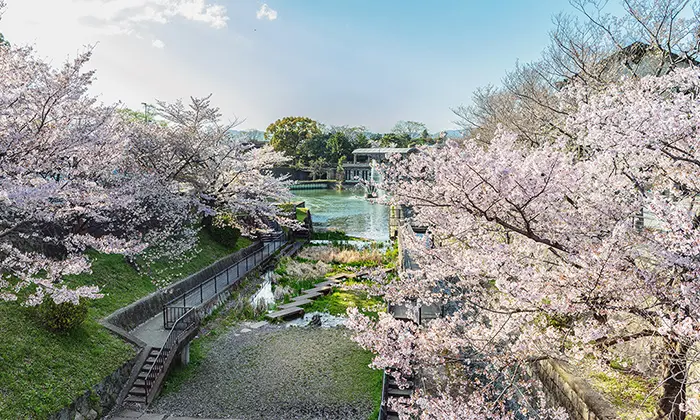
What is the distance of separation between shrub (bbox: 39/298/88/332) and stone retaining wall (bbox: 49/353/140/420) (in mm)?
1221

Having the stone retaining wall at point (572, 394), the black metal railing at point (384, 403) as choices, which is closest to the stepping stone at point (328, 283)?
the black metal railing at point (384, 403)

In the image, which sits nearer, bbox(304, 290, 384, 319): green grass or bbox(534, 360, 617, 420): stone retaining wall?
bbox(534, 360, 617, 420): stone retaining wall

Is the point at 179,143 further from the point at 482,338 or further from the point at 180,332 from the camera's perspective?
the point at 482,338

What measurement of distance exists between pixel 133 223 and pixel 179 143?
12.5ft

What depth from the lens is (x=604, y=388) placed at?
569 centimetres

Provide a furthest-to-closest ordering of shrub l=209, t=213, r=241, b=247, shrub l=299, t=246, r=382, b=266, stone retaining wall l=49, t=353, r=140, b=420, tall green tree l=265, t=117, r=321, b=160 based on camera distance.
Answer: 1. tall green tree l=265, t=117, r=321, b=160
2. shrub l=299, t=246, r=382, b=266
3. shrub l=209, t=213, r=241, b=247
4. stone retaining wall l=49, t=353, r=140, b=420

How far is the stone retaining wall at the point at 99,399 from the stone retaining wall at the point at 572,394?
7474 mm

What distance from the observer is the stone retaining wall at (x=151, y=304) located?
884 centimetres

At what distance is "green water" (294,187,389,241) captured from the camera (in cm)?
2816

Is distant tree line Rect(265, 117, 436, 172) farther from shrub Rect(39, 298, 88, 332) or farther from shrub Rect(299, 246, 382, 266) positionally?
shrub Rect(39, 298, 88, 332)

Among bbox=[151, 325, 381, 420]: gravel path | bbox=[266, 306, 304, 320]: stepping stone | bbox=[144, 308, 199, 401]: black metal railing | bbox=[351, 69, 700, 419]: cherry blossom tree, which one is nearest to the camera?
bbox=[351, 69, 700, 419]: cherry blossom tree

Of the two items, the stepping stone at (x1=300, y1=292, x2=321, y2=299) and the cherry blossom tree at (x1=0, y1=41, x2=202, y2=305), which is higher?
the cherry blossom tree at (x1=0, y1=41, x2=202, y2=305)

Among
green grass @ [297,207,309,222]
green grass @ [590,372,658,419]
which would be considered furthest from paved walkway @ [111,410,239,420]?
green grass @ [297,207,309,222]

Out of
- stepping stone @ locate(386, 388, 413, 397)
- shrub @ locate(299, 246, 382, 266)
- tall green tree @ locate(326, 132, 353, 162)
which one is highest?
tall green tree @ locate(326, 132, 353, 162)
